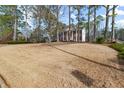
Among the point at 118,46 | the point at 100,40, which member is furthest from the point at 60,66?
the point at 118,46

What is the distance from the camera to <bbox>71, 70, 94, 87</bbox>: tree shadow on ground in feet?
11.5

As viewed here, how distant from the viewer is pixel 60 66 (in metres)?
3.79

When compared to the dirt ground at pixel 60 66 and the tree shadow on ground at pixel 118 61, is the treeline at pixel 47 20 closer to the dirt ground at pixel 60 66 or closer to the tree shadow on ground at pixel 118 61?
the dirt ground at pixel 60 66

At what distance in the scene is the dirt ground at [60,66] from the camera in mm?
3514

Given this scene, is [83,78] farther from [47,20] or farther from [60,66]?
[47,20]

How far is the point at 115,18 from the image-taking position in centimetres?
429

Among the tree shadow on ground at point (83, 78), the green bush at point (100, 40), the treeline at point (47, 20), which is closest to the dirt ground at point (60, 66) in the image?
the tree shadow on ground at point (83, 78)

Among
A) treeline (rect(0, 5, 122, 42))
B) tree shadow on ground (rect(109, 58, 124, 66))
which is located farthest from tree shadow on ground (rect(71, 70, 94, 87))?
treeline (rect(0, 5, 122, 42))

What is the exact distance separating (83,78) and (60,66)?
44 centimetres

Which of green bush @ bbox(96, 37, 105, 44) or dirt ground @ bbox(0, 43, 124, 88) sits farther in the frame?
green bush @ bbox(96, 37, 105, 44)

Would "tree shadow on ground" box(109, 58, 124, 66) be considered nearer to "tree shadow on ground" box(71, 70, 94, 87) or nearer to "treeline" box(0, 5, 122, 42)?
"treeline" box(0, 5, 122, 42)

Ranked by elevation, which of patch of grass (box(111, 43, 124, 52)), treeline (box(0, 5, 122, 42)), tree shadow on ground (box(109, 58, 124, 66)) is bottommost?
tree shadow on ground (box(109, 58, 124, 66))
